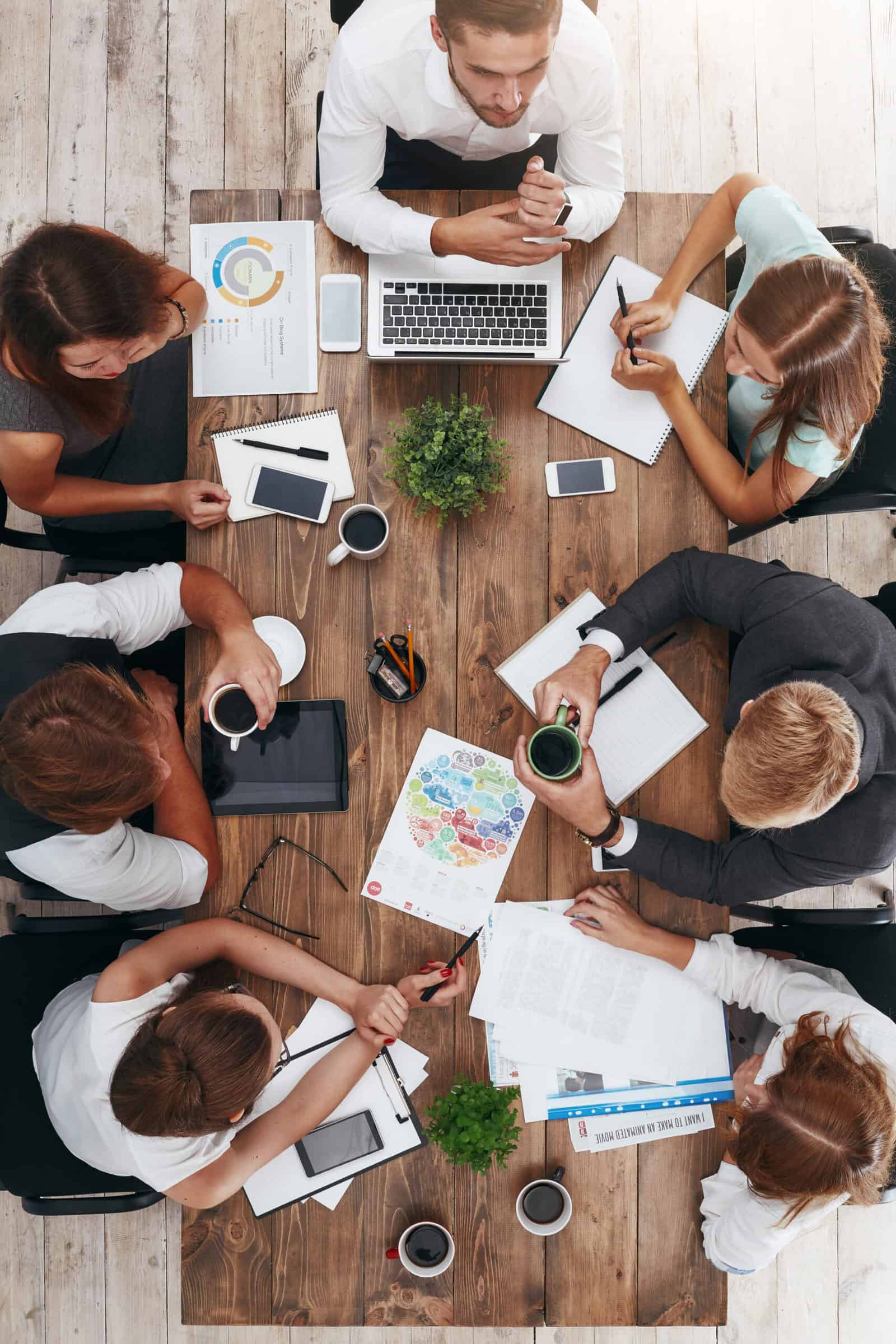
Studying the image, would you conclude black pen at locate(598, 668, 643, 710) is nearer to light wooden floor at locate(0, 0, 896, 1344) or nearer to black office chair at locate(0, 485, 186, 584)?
black office chair at locate(0, 485, 186, 584)

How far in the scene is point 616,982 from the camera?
5.24 feet

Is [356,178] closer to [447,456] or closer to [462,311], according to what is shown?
[462,311]

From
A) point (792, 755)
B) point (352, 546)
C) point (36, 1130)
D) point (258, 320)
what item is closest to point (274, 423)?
point (258, 320)

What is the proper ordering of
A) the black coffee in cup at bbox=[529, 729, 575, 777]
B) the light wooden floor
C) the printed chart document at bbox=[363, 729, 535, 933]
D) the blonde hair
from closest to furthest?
the blonde hair < the black coffee in cup at bbox=[529, 729, 575, 777] < the printed chart document at bbox=[363, 729, 535, 933] < the light wooden floor

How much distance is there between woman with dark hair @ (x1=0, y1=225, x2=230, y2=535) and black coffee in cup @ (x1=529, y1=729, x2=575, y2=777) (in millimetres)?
732

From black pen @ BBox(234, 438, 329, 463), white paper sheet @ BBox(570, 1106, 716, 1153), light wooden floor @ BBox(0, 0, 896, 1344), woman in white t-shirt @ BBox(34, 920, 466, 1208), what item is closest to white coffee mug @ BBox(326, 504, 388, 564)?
black pen @ BBox(234, 438, 329, 463)

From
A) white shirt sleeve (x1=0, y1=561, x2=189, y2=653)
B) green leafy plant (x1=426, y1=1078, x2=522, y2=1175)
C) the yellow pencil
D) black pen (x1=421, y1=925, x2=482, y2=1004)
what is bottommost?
green leafy plant (x1=426, y1=1078, x2=522, y2=1175)

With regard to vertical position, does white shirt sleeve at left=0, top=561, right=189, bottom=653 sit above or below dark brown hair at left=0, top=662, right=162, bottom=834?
above

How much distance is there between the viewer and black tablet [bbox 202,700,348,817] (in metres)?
1.60

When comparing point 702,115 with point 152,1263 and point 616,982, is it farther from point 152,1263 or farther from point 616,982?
point 152,1263

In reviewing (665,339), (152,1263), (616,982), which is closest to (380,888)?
(616,982)

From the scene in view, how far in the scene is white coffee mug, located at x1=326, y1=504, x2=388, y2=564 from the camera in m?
1.56

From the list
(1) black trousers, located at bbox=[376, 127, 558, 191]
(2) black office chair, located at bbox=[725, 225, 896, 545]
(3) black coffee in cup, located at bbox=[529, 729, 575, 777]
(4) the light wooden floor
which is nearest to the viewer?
(3) black coffee in cup, located at bbox=[529, 729, 575, 777]

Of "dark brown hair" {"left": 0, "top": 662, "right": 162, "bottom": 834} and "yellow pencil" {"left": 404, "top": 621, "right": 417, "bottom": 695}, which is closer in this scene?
"dark brown hair" {"left": 0, "top": 662, "right": 162, "bottom": 834}
